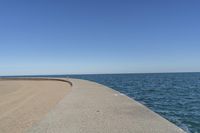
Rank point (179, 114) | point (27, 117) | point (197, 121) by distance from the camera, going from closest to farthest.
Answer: point (27, 117) → point (197, 121) → point (179, 114)

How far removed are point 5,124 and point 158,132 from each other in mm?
5655

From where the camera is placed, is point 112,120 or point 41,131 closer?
point 41,131

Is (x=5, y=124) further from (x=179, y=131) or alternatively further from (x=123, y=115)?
(x=179, y=131)

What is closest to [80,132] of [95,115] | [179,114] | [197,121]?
[95,115]

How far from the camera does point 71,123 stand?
713cm

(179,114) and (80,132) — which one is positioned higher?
(80,132)

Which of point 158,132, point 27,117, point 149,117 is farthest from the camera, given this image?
point 27,117

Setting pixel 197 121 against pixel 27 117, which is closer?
pixel 27 117

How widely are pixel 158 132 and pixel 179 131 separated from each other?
2.12ft

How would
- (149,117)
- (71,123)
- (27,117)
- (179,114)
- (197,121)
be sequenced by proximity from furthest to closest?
(179,114), (197,121), (27,117), (149,117), (71,123)

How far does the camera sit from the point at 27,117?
9703mm

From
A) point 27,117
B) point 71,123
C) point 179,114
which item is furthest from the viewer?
point 179,114

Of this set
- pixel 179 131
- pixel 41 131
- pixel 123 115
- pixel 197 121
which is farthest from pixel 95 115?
pixel 197 121

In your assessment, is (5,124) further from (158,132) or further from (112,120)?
(158,132)
